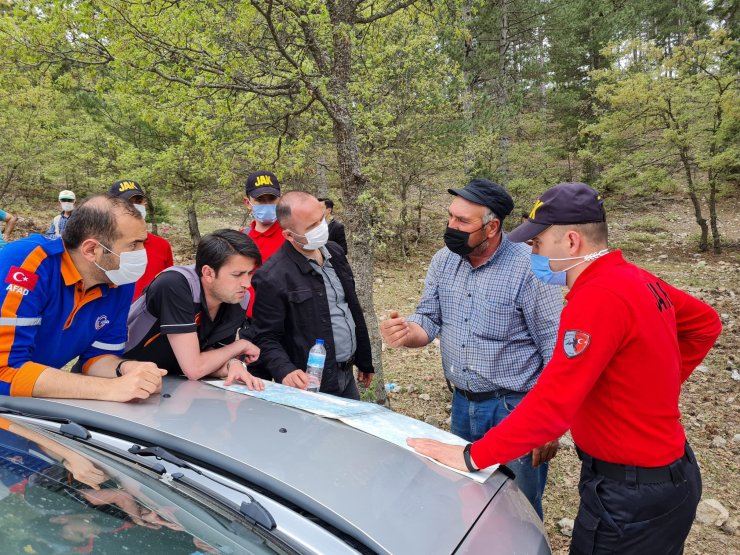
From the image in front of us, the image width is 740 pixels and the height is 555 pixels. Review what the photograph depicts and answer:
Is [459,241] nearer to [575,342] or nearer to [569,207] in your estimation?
[569,207]

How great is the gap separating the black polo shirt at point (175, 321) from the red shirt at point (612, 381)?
1495 millimetres

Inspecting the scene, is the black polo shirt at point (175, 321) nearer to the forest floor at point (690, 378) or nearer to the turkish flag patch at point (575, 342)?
the turkish flag patch at point (575, 342)

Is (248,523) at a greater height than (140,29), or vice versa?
(140,29)

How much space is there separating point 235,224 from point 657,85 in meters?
14.5

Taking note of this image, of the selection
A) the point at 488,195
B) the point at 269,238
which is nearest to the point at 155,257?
the point at 269,238

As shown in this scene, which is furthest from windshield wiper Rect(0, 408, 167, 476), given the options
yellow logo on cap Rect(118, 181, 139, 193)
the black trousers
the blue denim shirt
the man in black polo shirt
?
yellow logo on cap Rect(118, 181, 139, 193)

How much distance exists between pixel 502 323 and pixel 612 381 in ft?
2.72

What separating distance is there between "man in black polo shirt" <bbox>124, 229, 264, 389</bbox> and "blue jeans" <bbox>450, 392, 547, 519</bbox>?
1.15m

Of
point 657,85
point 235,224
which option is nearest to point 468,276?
point 657,85

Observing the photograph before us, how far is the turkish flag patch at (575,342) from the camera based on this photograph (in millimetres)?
1610

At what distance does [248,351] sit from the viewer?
262 cm

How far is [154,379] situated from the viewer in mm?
1971

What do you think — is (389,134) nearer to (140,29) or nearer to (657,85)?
(140,29)

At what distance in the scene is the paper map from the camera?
189cm
